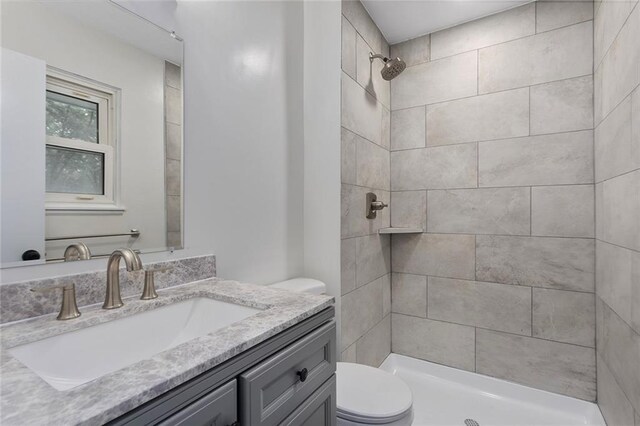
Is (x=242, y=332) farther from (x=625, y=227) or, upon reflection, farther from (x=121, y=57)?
(x=625, y=227)

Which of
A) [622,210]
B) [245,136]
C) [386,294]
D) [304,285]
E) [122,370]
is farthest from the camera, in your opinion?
[386,294]

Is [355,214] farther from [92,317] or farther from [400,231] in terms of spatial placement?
[92,317]

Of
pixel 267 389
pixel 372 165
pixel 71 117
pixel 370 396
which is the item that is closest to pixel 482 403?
pixel 370 396

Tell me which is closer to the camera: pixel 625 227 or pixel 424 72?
pixel 625 227

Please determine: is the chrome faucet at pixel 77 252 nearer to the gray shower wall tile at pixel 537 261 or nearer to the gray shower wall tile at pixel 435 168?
the gray shower wall tile at pixel 435 168

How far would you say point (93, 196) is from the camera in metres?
0.97

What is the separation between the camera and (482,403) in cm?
196

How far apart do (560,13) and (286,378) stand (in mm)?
2474

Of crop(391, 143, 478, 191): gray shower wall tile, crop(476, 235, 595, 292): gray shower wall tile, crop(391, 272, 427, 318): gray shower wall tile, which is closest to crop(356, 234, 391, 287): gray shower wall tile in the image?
crop(391, 272, 427, 318): gray shower wall tile

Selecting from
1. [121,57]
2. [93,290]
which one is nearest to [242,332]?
[93,290]

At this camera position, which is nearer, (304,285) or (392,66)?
(304,285)

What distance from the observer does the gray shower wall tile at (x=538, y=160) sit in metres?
1.82

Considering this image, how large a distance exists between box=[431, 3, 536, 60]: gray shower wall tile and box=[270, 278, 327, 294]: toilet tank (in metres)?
1.82

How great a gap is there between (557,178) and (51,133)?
240 cm
